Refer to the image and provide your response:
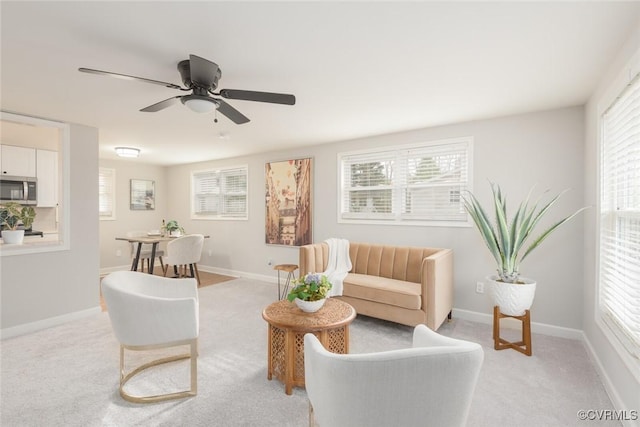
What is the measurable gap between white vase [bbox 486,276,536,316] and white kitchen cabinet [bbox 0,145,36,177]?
248 inches

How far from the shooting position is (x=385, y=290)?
3.11 m

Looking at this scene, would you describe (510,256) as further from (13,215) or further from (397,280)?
(13,215)

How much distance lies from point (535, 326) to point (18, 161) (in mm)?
7019

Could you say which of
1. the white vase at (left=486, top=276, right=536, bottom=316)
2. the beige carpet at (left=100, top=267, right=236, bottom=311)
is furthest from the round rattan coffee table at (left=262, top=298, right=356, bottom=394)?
the beige carpet at (left=100, top=267, right=236, bottom=311)

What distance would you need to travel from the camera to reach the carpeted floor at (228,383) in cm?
185

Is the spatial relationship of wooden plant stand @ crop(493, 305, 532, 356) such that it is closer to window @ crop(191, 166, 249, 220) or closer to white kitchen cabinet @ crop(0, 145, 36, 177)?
window @ crop(191, 166, 249, 220)

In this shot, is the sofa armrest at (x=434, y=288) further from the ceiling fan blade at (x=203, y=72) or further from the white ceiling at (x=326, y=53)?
the ceiling fan blade at (x=203, y=72)

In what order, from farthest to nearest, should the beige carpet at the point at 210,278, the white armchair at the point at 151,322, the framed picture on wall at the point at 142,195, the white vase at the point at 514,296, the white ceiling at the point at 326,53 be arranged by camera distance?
the framed picture on wall at the point at 142,195, the beige carpet at the point at 210,278, the white vase at the point at 514,296, the white armchair at the point at 151,322, the white ceiling at the point at 326,53

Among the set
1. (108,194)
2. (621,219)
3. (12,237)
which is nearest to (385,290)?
(621,219)

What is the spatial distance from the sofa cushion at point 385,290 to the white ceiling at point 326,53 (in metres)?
1.82

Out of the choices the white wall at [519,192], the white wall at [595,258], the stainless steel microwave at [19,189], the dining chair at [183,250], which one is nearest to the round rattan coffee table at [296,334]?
the white wall at [595,258]

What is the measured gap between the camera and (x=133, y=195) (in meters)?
6.41

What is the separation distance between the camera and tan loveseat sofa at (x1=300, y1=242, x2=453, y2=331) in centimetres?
293

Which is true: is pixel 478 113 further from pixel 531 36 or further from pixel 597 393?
pixel 597 393
